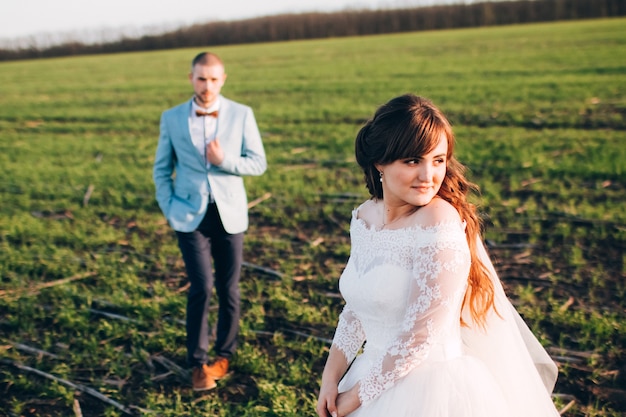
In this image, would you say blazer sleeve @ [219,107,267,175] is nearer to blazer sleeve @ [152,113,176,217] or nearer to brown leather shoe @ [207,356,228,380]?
blazer sleeve @ [152,113,176,217]

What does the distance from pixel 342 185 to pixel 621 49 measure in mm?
20285

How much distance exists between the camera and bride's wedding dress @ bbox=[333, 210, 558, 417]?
237 centimetres

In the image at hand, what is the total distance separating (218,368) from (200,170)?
1530 mm

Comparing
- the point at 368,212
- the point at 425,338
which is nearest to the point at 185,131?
the point at 368,212

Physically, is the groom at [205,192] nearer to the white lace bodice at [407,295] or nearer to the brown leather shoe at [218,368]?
the brown leather shoe at [218,368]

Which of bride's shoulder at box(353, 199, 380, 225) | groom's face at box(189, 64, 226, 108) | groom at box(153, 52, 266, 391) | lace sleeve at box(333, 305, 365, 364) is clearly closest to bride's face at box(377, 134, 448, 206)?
bride's shoulder at box(353, 199, 380, 225)

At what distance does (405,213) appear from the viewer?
8.49 ft

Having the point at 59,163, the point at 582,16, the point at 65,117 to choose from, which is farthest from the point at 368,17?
the point at 59,163

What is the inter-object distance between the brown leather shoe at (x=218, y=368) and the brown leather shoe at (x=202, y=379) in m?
0.03

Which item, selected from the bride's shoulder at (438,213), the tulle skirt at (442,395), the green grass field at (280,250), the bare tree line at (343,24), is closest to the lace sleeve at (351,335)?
the tulle skirt at (442,395)

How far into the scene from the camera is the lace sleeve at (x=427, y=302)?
235 centimetres

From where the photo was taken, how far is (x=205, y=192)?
191 inches

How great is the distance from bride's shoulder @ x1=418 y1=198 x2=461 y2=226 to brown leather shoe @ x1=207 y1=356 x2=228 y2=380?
2.94 metres

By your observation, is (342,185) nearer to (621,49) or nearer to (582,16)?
(621,49)
